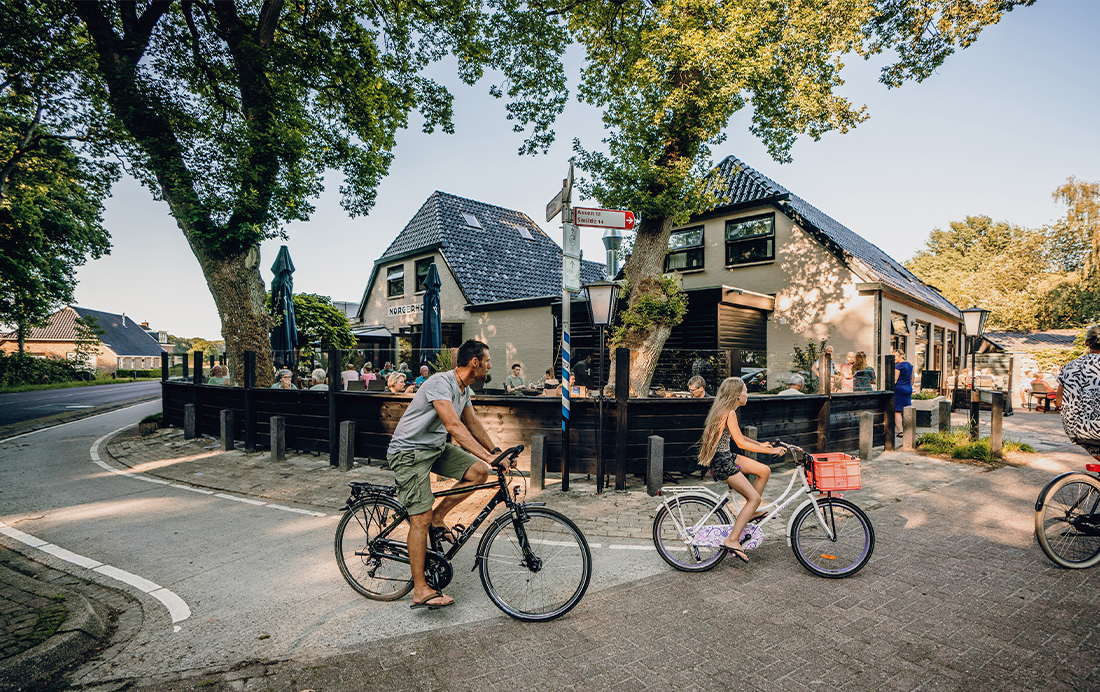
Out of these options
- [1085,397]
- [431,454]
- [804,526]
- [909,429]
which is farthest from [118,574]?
[909,429]

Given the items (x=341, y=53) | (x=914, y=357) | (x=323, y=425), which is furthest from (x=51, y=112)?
(x=914, y=357)

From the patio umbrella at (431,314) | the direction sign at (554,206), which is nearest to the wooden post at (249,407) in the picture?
the patio umbrella at (431,314)

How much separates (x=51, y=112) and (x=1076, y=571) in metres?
21.5

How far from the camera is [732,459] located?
4.21 metres

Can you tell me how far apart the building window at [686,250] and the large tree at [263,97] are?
7.22m

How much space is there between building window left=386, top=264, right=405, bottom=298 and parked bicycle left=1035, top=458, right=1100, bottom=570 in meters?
20.9

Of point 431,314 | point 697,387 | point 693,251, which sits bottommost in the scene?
point 697,387

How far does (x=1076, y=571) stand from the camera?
13.2 ft

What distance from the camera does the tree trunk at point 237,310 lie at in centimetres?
1096

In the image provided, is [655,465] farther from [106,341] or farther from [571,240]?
[106,341]

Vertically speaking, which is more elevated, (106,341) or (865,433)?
(106,341)

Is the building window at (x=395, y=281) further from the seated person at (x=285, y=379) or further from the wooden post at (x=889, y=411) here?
the wooden post at (x=889, y=411)

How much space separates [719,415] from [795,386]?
543 centimetres

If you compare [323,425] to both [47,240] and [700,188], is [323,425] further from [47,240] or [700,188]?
[47,240]
